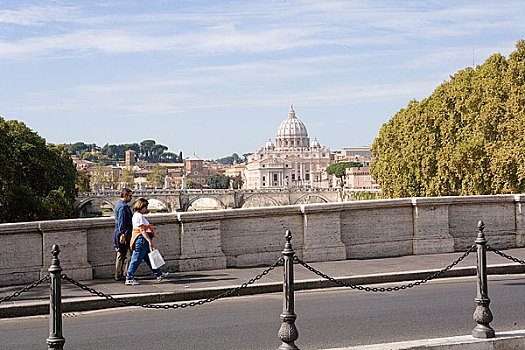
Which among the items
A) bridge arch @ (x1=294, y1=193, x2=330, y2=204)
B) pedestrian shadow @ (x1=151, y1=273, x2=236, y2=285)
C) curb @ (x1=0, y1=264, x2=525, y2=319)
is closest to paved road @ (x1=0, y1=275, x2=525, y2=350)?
curb @ (x1=0, y1=264, x2=525, y2=319)

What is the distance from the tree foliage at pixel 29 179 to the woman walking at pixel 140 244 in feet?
107

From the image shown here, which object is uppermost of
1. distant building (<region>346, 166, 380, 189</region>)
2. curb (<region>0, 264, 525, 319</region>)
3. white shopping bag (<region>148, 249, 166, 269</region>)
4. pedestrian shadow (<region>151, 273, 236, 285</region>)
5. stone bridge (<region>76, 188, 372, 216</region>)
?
distant building (<region>346, 166, 380, 189</region>)

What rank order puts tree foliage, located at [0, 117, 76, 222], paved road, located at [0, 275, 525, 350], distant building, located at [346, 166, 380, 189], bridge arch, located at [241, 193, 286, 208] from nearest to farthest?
1. paved road, located at [0, 275, 525, 350]
2. tree foliage, located at [0, 117, 76, 222]
3. bridge arch, located at [241, 193, 286, 208]
4. distant building, located at [346, 166, 380, 189]

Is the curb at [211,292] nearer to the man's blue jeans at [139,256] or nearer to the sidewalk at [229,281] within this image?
the sidewalk at [229,281]

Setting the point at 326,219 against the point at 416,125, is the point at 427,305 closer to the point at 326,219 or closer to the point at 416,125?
the point at 326,219

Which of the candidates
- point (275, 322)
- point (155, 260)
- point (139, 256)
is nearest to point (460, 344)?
point (275, 322)

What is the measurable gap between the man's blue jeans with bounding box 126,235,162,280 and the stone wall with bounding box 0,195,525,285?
0.84 meters

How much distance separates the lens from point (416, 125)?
5556cm

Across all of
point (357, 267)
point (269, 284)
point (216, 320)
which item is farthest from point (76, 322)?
point (357, 267)

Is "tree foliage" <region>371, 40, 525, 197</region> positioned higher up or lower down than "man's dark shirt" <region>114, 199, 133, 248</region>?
higher up

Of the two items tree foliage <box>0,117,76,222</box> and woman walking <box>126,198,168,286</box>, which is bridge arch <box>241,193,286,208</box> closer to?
tree foliage <box>0,117,76,222</box>

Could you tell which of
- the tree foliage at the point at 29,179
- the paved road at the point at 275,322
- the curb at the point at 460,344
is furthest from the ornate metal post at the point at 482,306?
the tree foliage at the point at 29,179

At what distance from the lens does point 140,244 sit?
39.9ft

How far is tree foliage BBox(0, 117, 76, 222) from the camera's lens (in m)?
45.0
